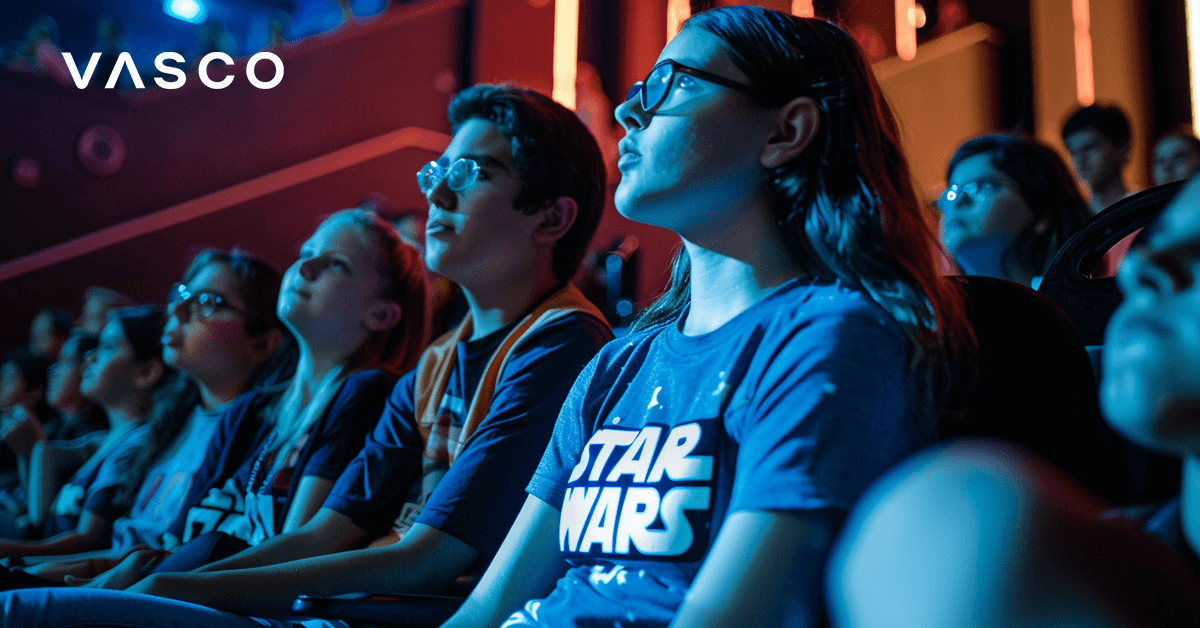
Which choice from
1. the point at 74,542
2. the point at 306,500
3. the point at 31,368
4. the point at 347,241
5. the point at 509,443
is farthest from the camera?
the point at 31,368

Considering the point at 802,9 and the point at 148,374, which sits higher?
the point at 802,9

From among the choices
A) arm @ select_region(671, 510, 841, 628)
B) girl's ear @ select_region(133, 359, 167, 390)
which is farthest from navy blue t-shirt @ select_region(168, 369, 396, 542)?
arm @ select_region(671, 510, 841, 628)

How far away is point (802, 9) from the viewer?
1292mm

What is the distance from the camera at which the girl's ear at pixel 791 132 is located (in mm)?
1061

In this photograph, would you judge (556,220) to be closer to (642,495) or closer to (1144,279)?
(642,495)

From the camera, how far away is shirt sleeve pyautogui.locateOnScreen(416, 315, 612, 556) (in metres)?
1.38

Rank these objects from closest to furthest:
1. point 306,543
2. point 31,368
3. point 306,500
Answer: point 306,543 < point 306,500 < point 31,368

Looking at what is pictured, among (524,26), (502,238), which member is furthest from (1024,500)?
(524,26)

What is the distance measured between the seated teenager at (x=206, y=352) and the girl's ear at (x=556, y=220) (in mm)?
1128

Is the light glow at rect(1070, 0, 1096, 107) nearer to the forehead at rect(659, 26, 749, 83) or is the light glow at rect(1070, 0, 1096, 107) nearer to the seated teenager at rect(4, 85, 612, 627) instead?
the seated teenager at rect(4, 85, 612, 627)

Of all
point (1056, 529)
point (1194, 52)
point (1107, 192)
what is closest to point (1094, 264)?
point (1056, 529)

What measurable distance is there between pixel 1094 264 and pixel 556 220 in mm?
870

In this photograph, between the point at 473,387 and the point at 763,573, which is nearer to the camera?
the point at 763,573

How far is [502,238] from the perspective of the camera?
1.67 metres
